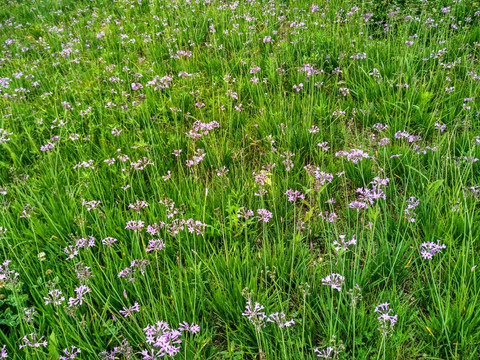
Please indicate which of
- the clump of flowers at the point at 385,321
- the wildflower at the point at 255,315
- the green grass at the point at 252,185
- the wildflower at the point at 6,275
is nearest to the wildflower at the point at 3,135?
the green grass at the point at 252,185

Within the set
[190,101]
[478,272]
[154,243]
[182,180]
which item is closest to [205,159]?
[182,180]

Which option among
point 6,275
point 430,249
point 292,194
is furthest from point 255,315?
point 6,275

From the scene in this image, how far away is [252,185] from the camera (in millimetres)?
2850

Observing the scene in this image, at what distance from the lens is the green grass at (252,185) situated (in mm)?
1954

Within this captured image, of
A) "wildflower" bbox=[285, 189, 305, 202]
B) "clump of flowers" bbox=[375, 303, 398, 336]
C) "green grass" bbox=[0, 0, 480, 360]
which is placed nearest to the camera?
"clump of flowers" bbox=[375, 303, 398, 336]

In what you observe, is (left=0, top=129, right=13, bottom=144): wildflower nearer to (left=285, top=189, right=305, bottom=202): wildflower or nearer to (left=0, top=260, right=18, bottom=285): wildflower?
(left=0, top=260, right=18, bottom=285): wildflower

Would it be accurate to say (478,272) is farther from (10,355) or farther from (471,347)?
(10,355)

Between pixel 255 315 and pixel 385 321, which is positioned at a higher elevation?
pixel 255 315

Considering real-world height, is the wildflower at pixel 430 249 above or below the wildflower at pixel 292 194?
below

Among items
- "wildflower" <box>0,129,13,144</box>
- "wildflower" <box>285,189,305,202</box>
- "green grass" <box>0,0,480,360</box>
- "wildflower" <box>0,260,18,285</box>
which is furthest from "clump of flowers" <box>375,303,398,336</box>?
"wildflower" <box>0,129,13,144</box>

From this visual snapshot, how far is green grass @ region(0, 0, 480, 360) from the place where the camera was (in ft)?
6.41

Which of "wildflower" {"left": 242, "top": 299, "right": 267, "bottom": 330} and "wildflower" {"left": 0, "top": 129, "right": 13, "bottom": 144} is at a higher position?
"wildflower" {"left": 0, "top": 129, "right": 13, "bottom": 144}

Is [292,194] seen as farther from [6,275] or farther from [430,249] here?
[6,275]

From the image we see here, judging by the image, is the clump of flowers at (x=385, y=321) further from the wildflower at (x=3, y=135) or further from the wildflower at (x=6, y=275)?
the wildflower at (x=3, y=135)
